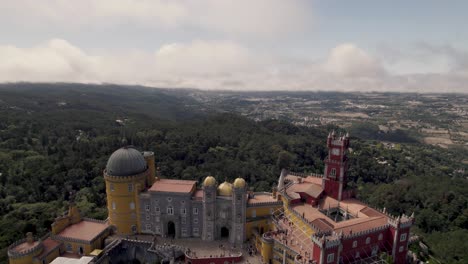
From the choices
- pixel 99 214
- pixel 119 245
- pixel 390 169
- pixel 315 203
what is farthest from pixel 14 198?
pixel 390 169

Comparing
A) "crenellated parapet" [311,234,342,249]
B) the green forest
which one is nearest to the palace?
"crenellated parapet" [311,234,342,249]

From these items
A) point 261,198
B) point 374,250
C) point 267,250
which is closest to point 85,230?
point 267,250

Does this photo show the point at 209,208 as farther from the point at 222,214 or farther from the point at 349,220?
the point at 349,220

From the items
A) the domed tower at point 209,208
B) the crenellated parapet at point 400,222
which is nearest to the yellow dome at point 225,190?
the domed tower at point 209,208

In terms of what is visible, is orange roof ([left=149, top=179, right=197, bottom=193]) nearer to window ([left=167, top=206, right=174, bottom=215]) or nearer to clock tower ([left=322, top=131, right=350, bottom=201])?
window ([left=167, top=206, right=174, bottom=215])

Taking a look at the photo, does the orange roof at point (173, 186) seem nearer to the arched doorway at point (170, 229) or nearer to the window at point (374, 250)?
the arched doorway at point (170, 229)

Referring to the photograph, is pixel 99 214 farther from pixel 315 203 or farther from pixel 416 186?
pixel 416 186
